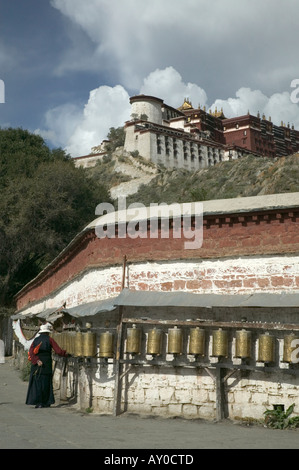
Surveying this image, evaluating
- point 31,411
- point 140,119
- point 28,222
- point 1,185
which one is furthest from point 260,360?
point 140,119

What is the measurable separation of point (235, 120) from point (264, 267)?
81795 millimetres

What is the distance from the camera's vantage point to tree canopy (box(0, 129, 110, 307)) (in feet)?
97.9

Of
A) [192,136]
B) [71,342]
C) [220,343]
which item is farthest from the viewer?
[192,136]

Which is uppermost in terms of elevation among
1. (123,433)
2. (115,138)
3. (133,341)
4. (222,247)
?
(115,138)

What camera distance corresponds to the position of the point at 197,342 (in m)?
9.32

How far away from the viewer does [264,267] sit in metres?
9.51

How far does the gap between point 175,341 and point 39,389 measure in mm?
3101

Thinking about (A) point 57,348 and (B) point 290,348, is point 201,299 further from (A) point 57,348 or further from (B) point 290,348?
(A) point 57,348

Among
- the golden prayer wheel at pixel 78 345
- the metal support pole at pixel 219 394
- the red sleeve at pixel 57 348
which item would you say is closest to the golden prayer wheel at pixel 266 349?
the metal support pole at pixel 219 394

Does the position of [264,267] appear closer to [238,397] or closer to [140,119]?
[238,397]

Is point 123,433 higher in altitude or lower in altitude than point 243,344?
lower

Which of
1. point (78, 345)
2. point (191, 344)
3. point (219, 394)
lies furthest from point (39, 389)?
point (219, 394)

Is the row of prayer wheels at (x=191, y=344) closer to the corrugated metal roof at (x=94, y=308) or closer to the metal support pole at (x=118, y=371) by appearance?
the metal support pole at (x=118, y=371)

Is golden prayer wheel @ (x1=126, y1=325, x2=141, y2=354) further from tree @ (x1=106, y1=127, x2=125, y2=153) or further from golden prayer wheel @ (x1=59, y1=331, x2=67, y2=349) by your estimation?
tree @ (x1=106, y1=127, x2=125, y2=153)
